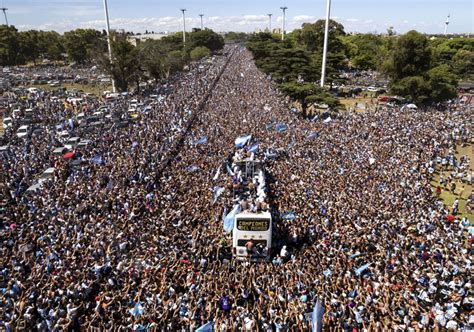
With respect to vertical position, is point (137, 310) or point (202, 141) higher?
point (202, 141)

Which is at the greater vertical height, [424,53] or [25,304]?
[424,53]

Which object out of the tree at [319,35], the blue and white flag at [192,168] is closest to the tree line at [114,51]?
the tree at [319,35]

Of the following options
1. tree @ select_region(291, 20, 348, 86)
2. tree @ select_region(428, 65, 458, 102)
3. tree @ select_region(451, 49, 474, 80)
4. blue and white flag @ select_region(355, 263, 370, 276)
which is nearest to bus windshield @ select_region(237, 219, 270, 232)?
blue and white flag @ select_region(355, 263, 370, 276)

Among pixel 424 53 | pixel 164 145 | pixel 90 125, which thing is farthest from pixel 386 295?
pixel 424 53

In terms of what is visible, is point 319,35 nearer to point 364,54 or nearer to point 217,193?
point 364,54

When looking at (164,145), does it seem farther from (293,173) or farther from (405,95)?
(405,95)

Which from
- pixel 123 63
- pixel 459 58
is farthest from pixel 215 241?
pixel 459 58
